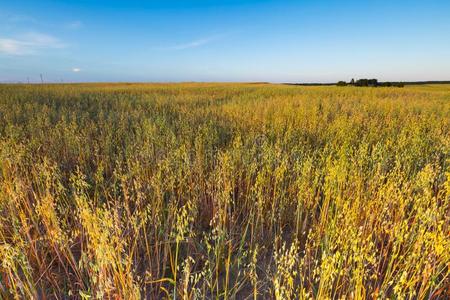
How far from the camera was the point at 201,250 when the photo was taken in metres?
2.08

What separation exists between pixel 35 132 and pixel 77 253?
3.94 metres

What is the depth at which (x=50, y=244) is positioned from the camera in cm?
198

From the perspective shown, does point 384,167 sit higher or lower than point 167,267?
higher

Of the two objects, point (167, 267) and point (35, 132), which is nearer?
point (167, 267)

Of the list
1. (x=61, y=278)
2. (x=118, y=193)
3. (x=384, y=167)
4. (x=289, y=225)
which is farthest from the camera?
(x=384, y=167)

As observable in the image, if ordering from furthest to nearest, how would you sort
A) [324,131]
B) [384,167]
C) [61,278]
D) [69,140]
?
[324,131] → [69,140] → [384,167] → [61,278]

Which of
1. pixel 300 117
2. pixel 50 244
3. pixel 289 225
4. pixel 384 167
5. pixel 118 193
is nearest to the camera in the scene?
pixel 50 244

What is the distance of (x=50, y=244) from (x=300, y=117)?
5.32 metres

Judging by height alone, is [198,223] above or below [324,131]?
below

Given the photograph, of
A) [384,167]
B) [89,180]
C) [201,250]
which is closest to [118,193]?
[89,180]

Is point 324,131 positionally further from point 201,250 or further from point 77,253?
point 77,253

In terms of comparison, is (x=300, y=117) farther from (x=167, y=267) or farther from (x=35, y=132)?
(x=35, y=132)

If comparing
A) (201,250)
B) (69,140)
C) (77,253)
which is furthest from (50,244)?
(69,140)

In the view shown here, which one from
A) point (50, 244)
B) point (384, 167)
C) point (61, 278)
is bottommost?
point (61, 278)
